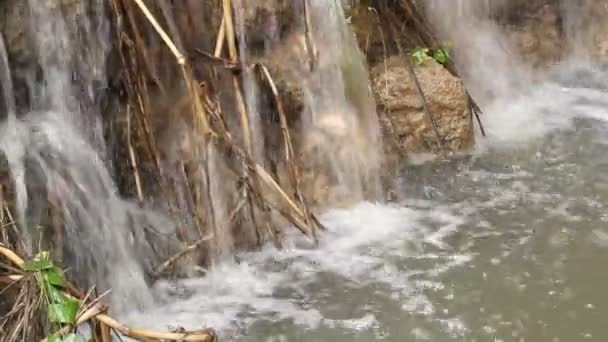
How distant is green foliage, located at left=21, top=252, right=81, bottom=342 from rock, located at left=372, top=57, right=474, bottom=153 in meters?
2.16

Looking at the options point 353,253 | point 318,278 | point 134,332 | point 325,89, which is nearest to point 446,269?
point 353,253

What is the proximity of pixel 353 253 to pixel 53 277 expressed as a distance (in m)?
1.32

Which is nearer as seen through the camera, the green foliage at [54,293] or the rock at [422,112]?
the green foliage at [54,293]

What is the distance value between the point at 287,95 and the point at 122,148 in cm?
83

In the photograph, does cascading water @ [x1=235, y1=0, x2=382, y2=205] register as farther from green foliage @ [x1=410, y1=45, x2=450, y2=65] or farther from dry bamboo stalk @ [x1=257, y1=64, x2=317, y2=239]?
green foliage @ [x1=410, y1=45, x2=450, y2=65]

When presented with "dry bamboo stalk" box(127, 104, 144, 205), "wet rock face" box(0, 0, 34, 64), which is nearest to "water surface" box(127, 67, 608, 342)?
"dry bamboo stalk" box(127, 104, 144, 205)

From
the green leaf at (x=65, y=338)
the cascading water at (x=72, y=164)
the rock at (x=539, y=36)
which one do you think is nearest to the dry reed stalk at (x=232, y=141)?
the cascading water at (x=72, y=164)

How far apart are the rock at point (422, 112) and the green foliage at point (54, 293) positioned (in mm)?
2165

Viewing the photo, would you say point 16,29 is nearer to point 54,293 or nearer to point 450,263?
point 54,293

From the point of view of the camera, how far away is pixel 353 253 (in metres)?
3.49

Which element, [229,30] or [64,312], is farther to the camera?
[229,30]

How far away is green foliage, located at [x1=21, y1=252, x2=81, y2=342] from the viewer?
2434 mm

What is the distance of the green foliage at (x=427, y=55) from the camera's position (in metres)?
4.55

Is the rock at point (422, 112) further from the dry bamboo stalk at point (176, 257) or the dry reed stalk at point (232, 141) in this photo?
the dry bamboo stalk at point (176, 257)
